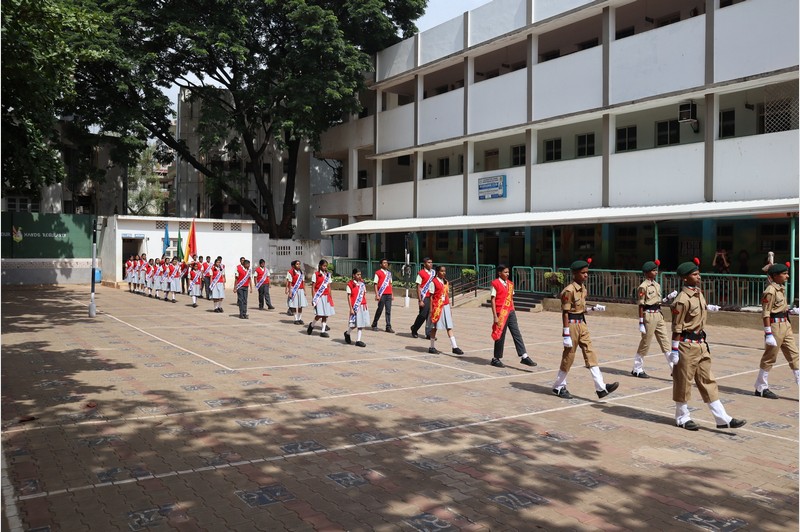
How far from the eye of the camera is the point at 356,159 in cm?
3644

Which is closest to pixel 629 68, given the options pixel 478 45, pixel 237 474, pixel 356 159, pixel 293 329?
pixel 478 45

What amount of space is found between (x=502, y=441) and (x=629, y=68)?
728 inches

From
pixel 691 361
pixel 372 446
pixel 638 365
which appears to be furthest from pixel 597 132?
pixel 372 446

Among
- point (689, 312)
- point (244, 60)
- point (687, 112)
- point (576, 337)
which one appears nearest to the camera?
point (689, 312)

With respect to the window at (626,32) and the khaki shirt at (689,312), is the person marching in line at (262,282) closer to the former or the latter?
the khaki shirt at (689,312)

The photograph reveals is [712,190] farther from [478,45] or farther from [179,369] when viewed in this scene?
[179,369]

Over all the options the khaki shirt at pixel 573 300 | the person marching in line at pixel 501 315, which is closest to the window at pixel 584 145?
the person marching in line at pixel 501 315

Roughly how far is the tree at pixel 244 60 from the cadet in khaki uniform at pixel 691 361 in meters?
25.4

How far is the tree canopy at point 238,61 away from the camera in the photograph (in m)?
31.0

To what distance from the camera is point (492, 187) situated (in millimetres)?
27562

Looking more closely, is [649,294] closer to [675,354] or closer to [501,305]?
[501,305]

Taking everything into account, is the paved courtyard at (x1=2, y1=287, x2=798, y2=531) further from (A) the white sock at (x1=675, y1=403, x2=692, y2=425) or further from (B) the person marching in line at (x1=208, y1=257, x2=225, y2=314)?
(B) the person marching in line at (x1=208, y1=257, x2=225, y2=314)

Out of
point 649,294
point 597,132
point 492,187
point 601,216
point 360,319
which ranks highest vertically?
point 597,132

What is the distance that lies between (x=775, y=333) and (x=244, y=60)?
28.3 metres
